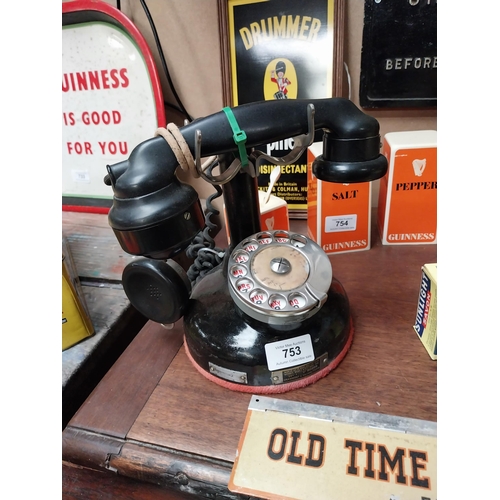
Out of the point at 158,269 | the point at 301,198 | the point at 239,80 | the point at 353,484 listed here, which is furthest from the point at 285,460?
the point at 239,80

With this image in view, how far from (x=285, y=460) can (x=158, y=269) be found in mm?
271

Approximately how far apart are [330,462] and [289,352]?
0.13m

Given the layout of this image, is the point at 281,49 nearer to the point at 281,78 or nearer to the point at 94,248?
the point at 281,78

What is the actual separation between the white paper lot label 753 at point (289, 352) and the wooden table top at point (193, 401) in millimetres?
46

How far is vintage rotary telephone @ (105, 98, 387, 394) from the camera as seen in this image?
42cm

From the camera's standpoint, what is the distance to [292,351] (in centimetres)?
49

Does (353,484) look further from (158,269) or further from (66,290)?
(66,290)

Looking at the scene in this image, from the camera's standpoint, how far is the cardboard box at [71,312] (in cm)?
58

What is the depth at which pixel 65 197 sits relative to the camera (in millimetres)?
1062

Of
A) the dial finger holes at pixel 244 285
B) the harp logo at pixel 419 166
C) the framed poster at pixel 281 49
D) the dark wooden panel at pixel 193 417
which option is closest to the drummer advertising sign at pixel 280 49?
the framed poster at pixel 281 49

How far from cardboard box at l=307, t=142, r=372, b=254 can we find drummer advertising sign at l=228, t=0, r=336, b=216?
0.38 feet

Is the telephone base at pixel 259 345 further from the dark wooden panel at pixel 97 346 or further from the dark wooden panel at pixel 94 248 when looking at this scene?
the dark wooden panel at pixel 94 248

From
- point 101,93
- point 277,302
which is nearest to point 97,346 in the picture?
point 277,302

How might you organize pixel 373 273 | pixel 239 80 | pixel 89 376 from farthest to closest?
pixel 239 80, pixel 373 273, pixel 89 376
